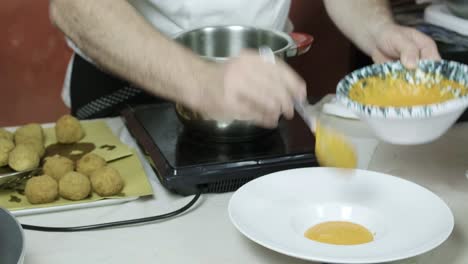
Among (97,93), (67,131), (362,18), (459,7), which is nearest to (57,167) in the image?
(67,131)

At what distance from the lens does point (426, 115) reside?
0.85 meters

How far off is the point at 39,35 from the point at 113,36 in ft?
3.27

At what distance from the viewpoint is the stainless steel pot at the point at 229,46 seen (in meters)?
1.08

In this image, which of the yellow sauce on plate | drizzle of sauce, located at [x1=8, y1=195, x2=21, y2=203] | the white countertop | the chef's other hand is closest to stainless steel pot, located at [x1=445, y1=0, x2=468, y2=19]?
the chef's other hand

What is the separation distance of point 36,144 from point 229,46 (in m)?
0.34

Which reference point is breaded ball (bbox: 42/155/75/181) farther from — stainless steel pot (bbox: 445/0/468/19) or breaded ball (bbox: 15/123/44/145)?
stainless steel pot (bbox: 445/0/468/19)

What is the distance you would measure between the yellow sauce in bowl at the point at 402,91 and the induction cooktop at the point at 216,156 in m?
0.16

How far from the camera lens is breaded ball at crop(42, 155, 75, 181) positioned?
1.02 m

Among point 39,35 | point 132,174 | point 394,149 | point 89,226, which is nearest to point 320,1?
point 39,35

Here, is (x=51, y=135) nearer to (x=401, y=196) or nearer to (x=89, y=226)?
(x=89, y=226)

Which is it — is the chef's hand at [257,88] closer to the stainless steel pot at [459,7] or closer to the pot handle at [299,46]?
the pot handle at [299,46]

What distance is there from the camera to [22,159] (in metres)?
1.05

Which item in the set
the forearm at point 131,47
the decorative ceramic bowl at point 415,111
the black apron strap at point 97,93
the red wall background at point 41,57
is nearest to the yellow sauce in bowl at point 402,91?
the decorative ceramic bowl at point 415,111

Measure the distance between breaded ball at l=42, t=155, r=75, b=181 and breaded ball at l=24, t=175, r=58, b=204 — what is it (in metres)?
0.03
